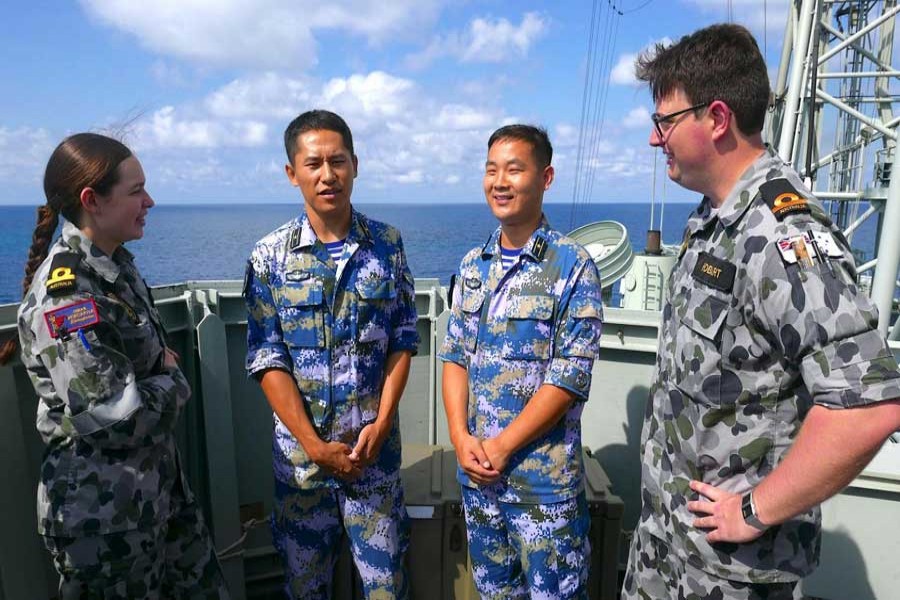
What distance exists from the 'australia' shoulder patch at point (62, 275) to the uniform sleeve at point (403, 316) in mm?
1112

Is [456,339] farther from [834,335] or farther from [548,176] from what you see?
[834,335]

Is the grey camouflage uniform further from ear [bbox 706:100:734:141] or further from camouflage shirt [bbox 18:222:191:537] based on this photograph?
ear [bbox 706:100:734:141]

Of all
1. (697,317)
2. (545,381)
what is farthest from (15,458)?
(697,317)

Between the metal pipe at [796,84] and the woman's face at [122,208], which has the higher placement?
the metal pipe at [796,84]

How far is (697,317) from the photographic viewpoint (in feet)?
5.07

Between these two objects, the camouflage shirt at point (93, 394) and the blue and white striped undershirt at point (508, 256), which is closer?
the camouflage shirt at point (93, 394)

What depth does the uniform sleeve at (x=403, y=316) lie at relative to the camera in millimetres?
2486

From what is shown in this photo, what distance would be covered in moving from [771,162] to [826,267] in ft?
1.16

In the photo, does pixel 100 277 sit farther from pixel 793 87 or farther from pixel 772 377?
pixel 793 87

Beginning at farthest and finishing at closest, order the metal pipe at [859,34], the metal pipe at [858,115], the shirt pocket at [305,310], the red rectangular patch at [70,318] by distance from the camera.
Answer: the metal pipe at [859,34]
the metal pipe at [858,115]
the shirt pocket at [305,310]
the red rectangular patch at [70,318]

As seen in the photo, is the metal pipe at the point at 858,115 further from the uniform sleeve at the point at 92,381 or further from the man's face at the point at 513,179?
the uniform sleeve at the point at 92,381

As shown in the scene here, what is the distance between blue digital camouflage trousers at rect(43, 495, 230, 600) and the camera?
1.85 metres

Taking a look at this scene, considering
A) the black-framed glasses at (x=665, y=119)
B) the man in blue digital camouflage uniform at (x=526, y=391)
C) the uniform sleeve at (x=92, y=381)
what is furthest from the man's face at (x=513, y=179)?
the uniform sleeve at (x=92, y=381)

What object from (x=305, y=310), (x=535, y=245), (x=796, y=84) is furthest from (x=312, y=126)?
(x=796, y=84)
